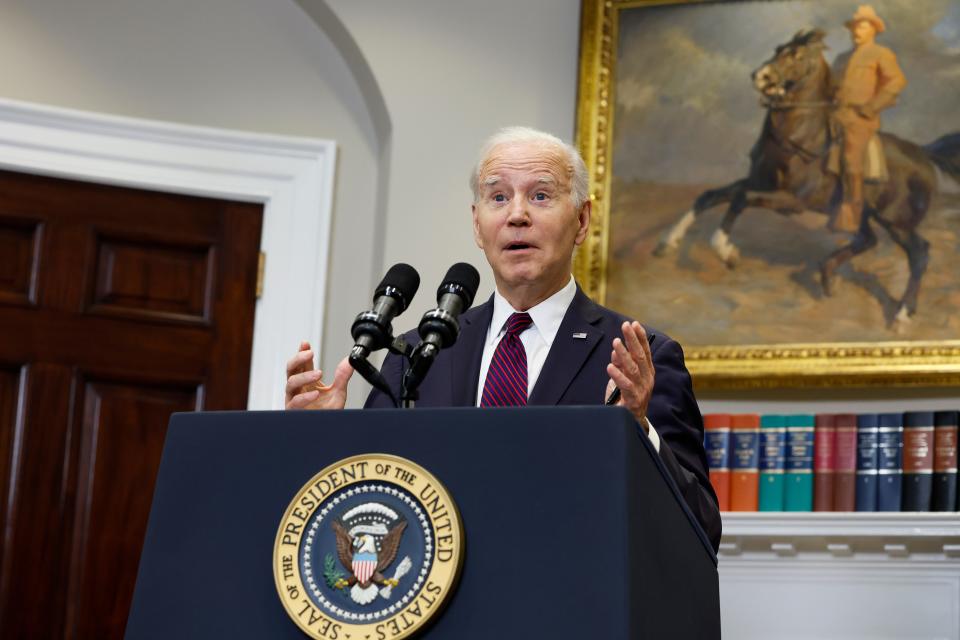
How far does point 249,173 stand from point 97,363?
77 cm

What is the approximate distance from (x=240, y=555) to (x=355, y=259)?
2902 millimetres

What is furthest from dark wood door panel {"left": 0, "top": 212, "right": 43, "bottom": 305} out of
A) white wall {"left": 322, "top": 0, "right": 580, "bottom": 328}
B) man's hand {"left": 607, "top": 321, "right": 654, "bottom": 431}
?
man's hand {"left": 607, "top": 321, "right": 654, "bottom": 431}

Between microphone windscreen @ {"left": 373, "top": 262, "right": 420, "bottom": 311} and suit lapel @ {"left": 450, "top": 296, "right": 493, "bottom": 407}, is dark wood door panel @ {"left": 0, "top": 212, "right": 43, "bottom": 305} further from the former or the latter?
microphone windscreen @ {"left": 373, "top": 262, "right": 420, "bottom": 311}

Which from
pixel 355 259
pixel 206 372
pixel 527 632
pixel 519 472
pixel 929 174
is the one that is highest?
pixel 929 174

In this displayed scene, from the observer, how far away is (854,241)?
3.99m

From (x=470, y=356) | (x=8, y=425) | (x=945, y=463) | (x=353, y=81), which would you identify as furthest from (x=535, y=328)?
(x=353, y=81)

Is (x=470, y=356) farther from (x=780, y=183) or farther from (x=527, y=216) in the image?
(x=780, y=183)

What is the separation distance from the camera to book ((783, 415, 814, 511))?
375cm

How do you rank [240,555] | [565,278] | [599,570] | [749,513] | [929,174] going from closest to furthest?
[599,570] → [240,555] → [565,278] → [749,513] → [929,174]

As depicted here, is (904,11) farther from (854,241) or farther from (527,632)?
(527,632)

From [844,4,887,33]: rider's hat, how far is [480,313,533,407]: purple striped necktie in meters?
2.27

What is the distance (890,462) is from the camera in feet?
12.0

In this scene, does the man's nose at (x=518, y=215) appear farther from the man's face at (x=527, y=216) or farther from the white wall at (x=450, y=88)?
the white wall at (x=450, y=88)

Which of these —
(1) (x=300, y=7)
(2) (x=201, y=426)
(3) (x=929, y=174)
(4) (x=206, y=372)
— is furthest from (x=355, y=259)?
(2) (x=201, y=426)
